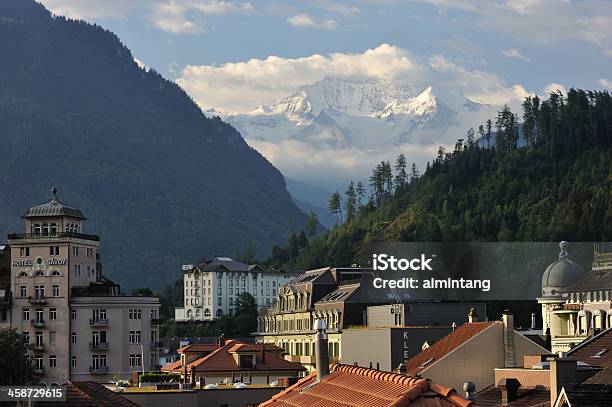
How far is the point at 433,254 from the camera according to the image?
162 metres

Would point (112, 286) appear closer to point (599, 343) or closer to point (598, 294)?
point (598, 294)

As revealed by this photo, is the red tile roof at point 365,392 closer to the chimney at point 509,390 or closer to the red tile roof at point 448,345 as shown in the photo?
the chimney at point 509,390

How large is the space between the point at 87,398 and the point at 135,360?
82.1 m

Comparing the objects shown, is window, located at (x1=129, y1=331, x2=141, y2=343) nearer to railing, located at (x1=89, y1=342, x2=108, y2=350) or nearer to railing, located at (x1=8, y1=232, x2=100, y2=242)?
railing, located at (x1=89, y1=342, x2=108, y2=350)

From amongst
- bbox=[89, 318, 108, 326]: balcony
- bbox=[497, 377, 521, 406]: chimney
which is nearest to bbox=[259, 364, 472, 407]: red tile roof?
bbox=[497, 377, 521, 406]: chimney

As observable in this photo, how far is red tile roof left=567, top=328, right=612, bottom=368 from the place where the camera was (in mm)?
49562

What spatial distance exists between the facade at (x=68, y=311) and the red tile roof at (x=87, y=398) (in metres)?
72.9

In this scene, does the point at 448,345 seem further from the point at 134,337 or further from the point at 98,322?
the point at 134,337

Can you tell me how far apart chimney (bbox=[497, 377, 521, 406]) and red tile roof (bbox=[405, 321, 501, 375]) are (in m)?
19.0

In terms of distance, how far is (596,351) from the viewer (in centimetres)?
5244

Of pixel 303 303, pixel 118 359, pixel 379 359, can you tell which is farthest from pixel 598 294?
pixel 303 303

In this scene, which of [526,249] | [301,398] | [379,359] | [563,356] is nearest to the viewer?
[301,398]

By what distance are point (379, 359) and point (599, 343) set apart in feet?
183

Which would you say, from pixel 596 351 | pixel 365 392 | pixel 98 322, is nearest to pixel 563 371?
pixel 365 392
